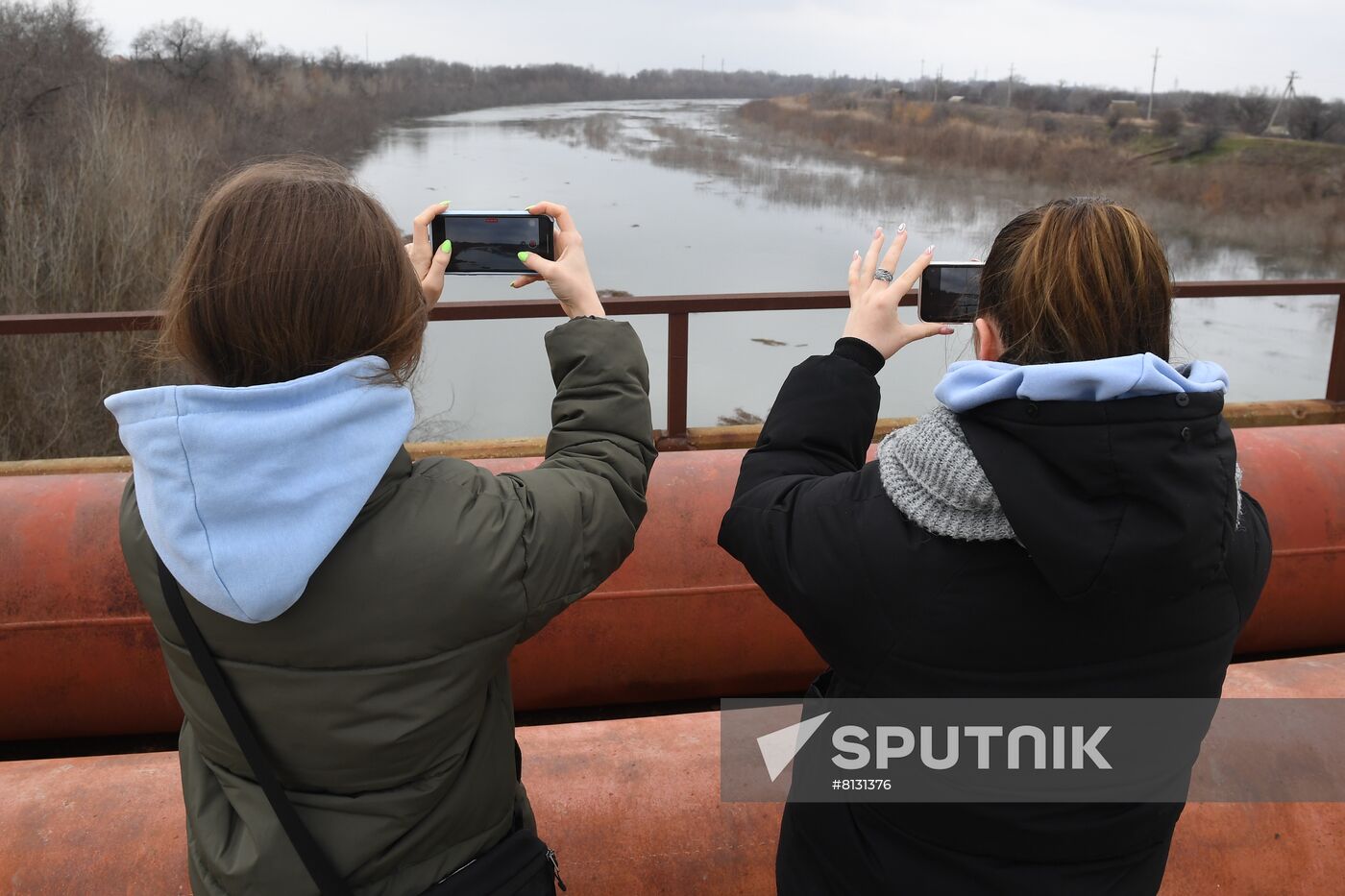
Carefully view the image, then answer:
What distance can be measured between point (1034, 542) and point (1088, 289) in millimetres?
285

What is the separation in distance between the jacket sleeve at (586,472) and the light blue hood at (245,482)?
20 cm

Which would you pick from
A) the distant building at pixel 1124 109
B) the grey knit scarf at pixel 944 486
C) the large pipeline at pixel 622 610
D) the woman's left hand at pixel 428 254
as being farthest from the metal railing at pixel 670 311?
the distant building at pixel 1124 109

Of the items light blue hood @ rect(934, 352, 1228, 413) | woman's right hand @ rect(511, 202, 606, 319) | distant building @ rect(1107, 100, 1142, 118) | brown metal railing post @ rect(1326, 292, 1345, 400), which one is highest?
distant building @ rect(1107, 100, 1142, 118)

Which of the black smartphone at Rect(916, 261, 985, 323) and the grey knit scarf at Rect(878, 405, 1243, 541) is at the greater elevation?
the black smartphone at Rect(916, 261, 985, 323)

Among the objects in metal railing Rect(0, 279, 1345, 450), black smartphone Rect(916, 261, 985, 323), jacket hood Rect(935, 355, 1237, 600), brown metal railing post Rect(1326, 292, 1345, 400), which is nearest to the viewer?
jacket hood Rect(935, 355, 1237, 600)

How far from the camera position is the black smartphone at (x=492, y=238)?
1.34 meters

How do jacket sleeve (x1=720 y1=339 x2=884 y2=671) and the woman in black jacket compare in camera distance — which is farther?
jacket sleeve (x1=720 y1=339 x2=884 y2=671)

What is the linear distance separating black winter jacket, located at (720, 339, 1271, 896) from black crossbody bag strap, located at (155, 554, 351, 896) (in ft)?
1.81

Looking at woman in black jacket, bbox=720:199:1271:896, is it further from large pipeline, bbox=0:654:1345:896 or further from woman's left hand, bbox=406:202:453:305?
large pipeline, bbox=0:654:1345:896

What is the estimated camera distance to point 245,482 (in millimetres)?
913

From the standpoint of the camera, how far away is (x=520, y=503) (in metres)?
1.05

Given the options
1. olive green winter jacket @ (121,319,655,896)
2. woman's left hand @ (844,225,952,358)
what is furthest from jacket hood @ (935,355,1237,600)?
olive green winter jacket @ (121,319,655,896)

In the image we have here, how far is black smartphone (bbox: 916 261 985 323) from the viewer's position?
55.6 inches

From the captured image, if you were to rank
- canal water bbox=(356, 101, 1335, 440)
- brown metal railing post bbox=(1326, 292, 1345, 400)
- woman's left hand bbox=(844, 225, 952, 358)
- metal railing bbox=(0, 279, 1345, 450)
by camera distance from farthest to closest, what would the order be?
canal water bbox=(356, 101, 1335, 440)
brown metal railing post bbox=(1326, 292, 1345, 400)
metal railing bbox=(0, 279, 1345, 450)
woman's left hand bbox=(844, 225, 952, 358)
